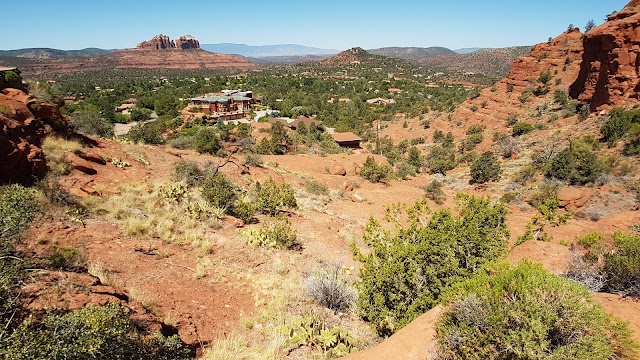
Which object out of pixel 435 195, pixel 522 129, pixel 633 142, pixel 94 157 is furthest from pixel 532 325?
pixel 522 129

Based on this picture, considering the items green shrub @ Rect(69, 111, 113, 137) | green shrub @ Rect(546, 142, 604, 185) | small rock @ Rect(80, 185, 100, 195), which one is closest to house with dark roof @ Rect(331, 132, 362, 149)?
green shrub @ Rect(546, 142, 604, 185)

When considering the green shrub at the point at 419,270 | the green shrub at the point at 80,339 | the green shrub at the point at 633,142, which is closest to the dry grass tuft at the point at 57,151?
the green shrub at the point at 80,339

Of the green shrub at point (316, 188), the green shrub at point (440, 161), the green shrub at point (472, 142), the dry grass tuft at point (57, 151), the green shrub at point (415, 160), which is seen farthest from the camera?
the green shrub at point (472, 142)

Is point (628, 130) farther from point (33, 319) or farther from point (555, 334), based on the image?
point (33, 319)

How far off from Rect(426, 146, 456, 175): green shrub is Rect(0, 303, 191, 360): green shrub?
27.2 metres

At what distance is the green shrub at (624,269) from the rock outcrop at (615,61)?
27.4 meters

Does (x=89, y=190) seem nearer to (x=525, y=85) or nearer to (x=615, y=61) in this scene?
(x=615, y=61)

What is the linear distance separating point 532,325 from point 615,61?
32.5 meters

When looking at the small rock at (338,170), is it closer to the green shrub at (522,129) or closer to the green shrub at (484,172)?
the green shrub at (484,172)

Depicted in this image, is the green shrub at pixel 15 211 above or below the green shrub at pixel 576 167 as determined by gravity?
above

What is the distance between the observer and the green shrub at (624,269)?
5113 millimetres

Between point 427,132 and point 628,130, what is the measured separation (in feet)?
70.6

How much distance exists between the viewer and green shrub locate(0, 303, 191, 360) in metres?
3.43

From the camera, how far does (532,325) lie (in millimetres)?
3525
